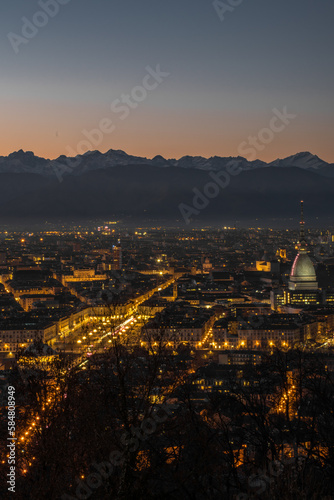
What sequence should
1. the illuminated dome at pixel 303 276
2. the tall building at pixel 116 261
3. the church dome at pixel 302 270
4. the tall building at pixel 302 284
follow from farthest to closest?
1. the tall building at pixel 116 261
2. the church dome at pixel 302 270
3. the illuminated dome at pixel 303 276
4. the tall building at pixel 302 284

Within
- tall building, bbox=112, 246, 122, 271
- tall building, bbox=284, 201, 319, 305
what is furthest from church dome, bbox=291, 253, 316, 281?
tall building, bbox=112, 246, 122, 271

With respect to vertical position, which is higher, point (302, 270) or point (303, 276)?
point (302, 270)

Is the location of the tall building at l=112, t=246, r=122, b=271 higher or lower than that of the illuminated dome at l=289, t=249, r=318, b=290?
lower

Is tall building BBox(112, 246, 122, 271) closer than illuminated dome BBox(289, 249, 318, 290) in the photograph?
No

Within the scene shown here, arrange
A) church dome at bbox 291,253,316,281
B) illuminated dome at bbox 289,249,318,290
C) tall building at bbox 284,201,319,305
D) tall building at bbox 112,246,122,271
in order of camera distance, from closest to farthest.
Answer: tall building at bbox 284,201,319,305 → illuminated dome at bbox 289,249,318,290 → church dome at bbox 291,253,316,281 → tall building at bbox 112,246,122,271

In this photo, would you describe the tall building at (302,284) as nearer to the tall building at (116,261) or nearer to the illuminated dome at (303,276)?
the illuminated dome at (303,276)

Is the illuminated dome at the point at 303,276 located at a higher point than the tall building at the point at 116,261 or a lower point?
higher

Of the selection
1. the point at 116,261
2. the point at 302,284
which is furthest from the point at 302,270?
the point at 116,261

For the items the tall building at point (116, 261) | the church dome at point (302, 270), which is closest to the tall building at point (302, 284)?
the church dome at point (302, 270)

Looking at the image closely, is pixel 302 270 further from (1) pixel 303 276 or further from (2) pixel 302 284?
(2) pixel 302 284

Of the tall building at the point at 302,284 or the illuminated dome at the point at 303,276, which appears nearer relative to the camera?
the tall building at the point at 302,284

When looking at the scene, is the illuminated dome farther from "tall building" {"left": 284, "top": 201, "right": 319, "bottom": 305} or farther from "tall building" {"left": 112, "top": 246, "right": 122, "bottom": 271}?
"tall building" {"left": 112, "top": 246, "right": 122, "bottom": 271}
